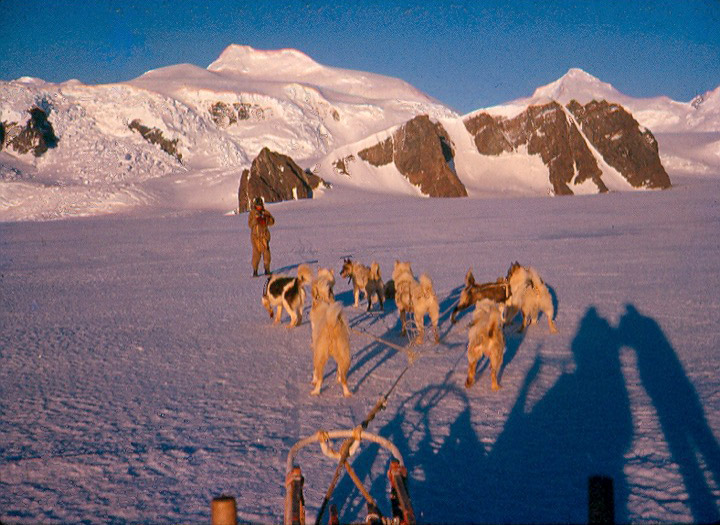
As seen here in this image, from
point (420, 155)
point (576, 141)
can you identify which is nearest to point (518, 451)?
point (420, 155)

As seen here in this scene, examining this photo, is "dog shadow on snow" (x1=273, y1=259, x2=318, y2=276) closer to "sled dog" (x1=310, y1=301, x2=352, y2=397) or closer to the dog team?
the dog team

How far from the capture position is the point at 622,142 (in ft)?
221

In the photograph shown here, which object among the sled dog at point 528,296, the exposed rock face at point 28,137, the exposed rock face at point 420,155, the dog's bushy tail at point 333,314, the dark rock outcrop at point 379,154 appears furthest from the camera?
the exposed rock face at point 28,137

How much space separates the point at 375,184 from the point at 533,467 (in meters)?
57.6

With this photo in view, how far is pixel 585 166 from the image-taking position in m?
63.8

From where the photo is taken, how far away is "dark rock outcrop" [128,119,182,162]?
90312 mm

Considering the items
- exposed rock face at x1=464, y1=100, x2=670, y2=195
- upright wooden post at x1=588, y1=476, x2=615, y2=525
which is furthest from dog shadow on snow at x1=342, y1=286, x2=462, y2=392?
exposed rock face at x1=464, y1=100, x2=670, y2=195

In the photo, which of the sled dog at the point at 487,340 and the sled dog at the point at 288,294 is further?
the sled dog at the point at 288,294

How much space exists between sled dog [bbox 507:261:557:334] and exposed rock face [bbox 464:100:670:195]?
58.4 meters

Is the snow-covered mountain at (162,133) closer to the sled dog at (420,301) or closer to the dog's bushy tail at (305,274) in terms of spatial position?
the dog's bushy tail at (305,274)

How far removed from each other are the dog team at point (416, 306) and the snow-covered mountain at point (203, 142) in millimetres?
45719

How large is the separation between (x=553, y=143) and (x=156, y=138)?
200 ft

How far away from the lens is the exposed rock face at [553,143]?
63625 millimetres

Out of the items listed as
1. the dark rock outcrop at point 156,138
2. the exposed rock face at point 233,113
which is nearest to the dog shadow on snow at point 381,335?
the dark rock outcrop at point 156,138
